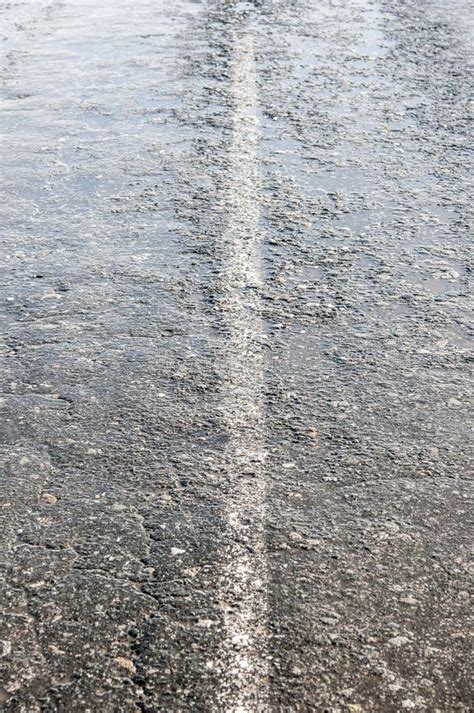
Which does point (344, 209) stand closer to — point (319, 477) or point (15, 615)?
point (319, 477)

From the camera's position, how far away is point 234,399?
3908mm

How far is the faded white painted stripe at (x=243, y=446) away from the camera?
261 centimetres

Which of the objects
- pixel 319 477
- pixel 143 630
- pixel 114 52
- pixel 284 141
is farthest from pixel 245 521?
pixel 114 52

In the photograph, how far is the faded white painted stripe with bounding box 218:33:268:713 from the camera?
2.61 m

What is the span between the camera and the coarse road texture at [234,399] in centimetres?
267

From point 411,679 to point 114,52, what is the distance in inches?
306

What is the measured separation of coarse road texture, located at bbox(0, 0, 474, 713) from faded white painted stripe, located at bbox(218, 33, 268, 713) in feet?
0.03

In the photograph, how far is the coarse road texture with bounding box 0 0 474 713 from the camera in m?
2.67

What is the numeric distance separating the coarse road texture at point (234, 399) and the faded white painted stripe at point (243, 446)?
10 millimetres

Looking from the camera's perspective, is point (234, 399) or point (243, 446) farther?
point (234, 399)

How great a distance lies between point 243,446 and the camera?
142 inches

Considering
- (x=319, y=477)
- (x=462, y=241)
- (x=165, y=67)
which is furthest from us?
(x=165, y=67)

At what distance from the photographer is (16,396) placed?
12.9ft

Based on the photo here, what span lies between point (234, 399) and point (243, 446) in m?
0.34
